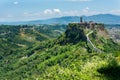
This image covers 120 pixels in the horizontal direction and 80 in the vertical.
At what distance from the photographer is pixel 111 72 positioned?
73.1 metres

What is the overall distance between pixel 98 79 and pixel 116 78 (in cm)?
355

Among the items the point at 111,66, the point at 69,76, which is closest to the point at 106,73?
the point at 111,66

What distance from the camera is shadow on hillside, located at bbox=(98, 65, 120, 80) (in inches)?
2807

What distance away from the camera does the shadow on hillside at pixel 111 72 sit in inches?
2807

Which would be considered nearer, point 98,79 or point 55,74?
point 98,79

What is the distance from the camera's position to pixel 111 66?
7500 cm

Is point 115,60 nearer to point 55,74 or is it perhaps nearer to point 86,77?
point 86,77

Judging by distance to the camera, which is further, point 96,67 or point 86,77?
point 96,67

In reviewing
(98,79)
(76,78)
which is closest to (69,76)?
(76,78)

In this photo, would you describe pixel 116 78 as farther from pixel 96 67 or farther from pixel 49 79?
pixel 49 79

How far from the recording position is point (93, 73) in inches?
2928

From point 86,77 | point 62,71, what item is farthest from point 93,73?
point 62,71

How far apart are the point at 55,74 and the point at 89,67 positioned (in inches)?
299

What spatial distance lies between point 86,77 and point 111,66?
6.30 metres
